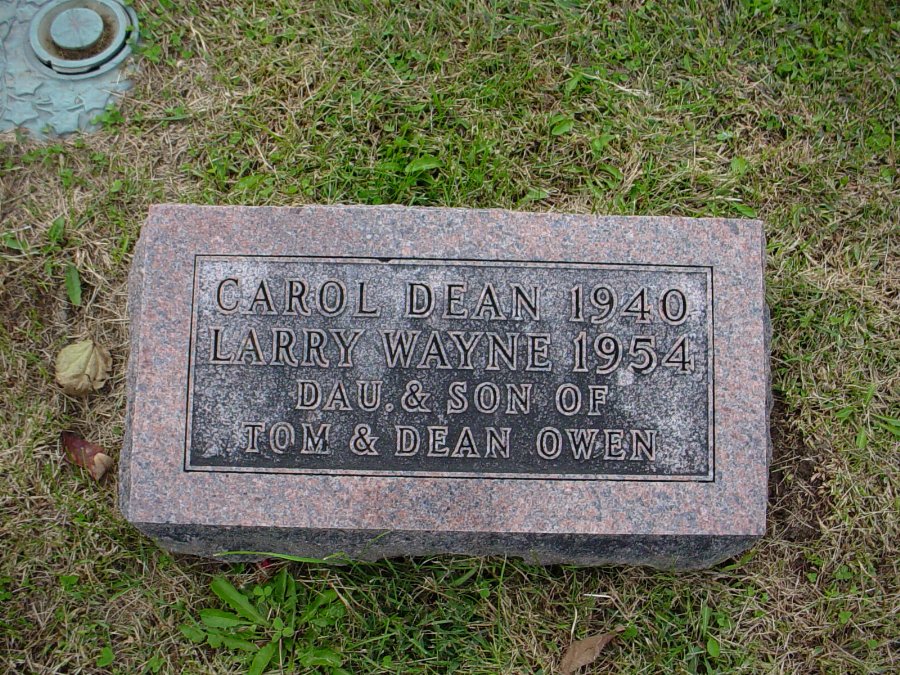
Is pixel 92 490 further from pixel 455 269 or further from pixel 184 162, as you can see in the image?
pixel 455 269

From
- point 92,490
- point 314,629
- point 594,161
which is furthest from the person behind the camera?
point 594,161

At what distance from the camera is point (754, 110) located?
325 cm

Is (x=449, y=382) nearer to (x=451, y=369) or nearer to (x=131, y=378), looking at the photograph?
(x=451, y=369)

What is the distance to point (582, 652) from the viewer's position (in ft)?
9.00

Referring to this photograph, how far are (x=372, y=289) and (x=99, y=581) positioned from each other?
4.86ft

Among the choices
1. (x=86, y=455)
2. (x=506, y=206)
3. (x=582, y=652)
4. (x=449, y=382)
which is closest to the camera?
(x=449, y=382)

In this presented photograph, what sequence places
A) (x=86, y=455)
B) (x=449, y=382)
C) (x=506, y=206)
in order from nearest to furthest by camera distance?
(x=449, y=382)
(x=86, y=455)
(x=506, y=206)

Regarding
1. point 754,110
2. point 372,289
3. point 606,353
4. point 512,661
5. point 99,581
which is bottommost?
point 512,661

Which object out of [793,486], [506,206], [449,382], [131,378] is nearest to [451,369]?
[449,382]

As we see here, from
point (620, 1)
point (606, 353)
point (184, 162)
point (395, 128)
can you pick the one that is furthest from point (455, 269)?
point (620, 1)

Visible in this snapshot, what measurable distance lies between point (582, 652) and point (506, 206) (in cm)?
167

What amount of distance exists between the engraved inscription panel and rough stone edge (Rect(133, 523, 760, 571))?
21 centimetres

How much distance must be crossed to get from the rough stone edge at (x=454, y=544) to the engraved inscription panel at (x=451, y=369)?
0.21 metres

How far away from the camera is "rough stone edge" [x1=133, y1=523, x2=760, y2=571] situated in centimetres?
255
